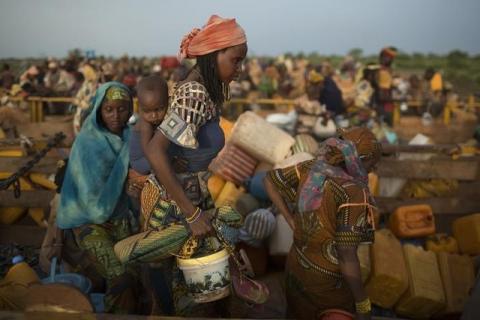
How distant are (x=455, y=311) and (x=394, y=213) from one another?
106cm

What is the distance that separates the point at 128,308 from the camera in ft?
10.4

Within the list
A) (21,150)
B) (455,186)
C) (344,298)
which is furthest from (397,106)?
(344,298)

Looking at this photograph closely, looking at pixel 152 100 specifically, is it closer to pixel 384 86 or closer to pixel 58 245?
pixel 58 245

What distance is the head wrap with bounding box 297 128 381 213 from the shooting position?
2.50 m

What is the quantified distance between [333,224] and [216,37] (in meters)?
1.11

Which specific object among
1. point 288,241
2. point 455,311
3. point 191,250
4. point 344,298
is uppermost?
point 191,250

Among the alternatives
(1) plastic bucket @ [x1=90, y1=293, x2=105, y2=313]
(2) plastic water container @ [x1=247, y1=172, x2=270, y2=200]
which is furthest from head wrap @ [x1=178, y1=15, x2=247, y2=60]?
(2) plastic water container @ [x1=247, y1=172, x2=270, y2=200]

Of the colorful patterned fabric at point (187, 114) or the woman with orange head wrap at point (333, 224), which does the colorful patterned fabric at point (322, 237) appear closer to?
the woman with orange head wrap at point (333, 224)

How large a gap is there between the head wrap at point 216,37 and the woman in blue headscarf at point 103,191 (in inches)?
43.3

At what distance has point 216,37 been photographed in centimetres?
224

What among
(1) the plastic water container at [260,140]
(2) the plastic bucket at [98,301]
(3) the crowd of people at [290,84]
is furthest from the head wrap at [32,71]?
(2) the plastic bucket at [98,301]

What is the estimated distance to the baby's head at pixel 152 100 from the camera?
253cm

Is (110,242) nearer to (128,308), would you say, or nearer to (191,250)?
(128,308)

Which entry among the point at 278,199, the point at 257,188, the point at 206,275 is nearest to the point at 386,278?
the point at 278,199
